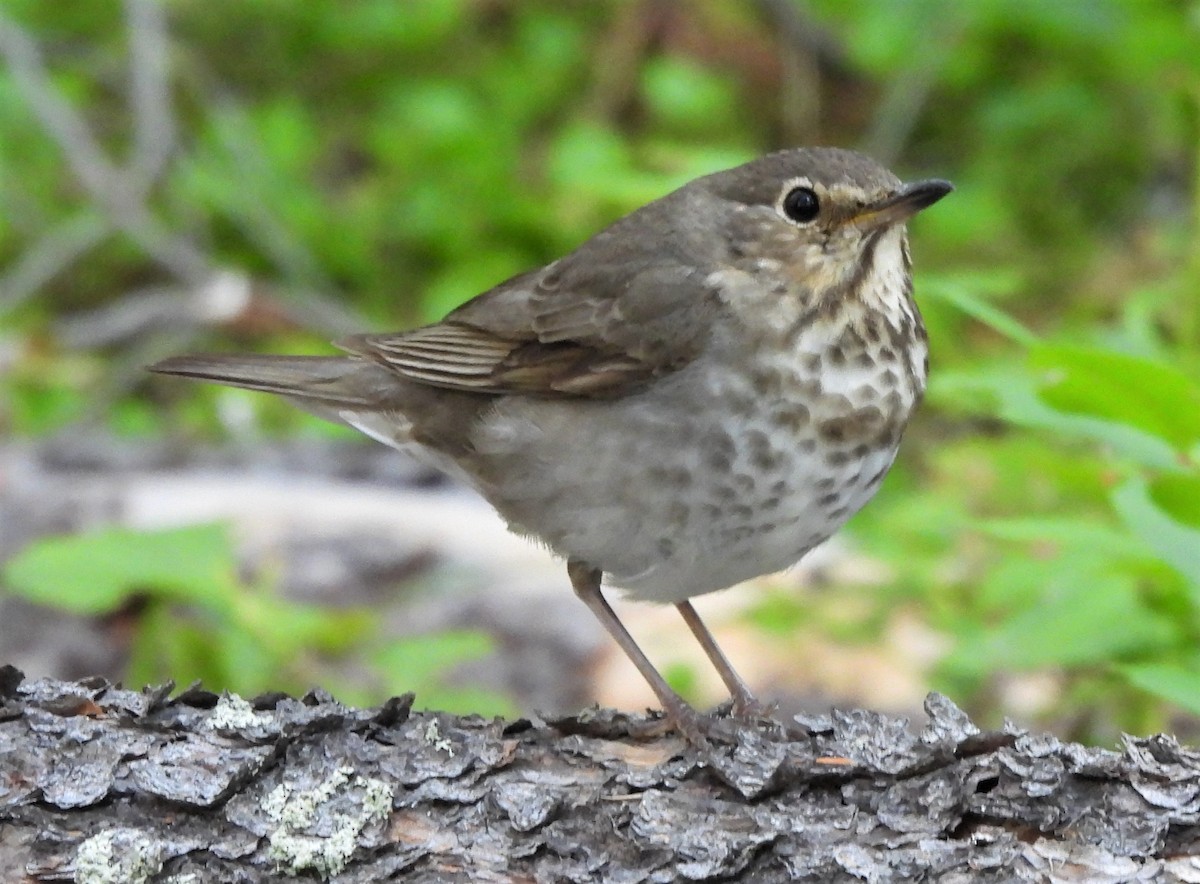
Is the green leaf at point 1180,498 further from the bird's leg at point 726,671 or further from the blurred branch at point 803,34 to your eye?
the blurred branch at point 803,34

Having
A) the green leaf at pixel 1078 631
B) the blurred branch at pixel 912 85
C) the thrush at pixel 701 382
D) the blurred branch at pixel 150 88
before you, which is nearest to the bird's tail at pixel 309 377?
the thrush at pixel 701 382

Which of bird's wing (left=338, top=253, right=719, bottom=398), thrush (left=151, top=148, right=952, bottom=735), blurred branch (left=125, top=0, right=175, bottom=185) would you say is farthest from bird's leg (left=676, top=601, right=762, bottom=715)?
blurred branch (left=125, top=0, right=175, bottom=185)

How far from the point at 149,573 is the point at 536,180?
4.20m

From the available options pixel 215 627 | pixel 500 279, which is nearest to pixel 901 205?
pixel 215 627

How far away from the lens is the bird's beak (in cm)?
264

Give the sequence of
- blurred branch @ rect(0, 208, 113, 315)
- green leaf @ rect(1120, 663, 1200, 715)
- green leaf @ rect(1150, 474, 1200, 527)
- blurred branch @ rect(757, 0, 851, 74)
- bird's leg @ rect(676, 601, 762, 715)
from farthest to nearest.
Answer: blurred branch @ rect(757, 0, 851, 74), blurred branch @ rect(0, 208, 113, 315), bird's leg @ rect(676, 601, 762, 715), green leaf @ rect(1150, 474, 1200, 527), green leaf @ rect(1120, 663, 1200, 715)

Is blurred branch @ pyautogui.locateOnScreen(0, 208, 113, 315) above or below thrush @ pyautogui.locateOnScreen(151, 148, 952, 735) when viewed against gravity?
above

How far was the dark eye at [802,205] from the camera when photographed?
110 inches

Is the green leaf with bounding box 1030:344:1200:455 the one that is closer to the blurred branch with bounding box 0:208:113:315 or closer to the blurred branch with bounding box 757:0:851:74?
the blurred branch with bounding box 0:208:113:315

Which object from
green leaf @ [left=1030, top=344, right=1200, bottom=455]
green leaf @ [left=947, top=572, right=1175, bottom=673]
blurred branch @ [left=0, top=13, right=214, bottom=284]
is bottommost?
green leaf @ [left=947, top=572, right=1175, bottom=673]

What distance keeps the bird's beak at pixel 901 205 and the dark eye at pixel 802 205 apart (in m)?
0.08

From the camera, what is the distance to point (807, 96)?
7648 mm

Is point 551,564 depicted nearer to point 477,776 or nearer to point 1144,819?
point 477,776

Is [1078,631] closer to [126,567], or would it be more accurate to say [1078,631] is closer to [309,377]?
[309,377]
